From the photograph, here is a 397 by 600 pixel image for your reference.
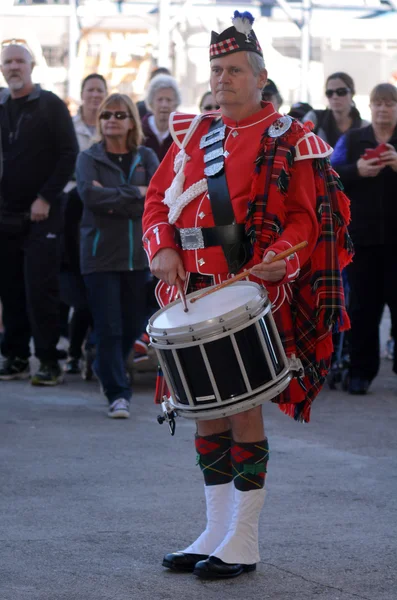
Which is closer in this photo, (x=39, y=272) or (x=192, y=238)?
(x=192, y=238)

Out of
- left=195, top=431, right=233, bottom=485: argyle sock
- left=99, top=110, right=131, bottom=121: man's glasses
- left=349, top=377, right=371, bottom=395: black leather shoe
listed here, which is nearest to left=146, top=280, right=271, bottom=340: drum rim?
left=195, top=431, right=233, bottom=485: argyle sock

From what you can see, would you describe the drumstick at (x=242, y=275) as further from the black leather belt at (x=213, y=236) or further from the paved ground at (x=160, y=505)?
the paved ground at (x=160, y=505)

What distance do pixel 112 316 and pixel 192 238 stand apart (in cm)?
304

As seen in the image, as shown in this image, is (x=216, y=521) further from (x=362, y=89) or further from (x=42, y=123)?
(x=362, y=89)

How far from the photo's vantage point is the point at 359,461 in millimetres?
6062

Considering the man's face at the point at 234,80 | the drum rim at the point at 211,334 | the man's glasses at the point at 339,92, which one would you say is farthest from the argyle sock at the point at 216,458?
the man's glasses at the point at 339,92

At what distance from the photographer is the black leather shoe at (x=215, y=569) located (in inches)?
161

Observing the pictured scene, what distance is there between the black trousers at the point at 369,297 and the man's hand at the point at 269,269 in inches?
166

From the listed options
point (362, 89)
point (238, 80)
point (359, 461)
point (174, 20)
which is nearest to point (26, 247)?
point (359, 461)

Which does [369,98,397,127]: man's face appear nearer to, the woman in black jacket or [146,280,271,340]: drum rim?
the woman in black jacket

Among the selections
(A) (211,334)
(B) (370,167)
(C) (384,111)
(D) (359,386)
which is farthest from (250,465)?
(C) (384,111)

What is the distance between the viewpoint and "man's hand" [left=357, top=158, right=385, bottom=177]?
7.79 meters

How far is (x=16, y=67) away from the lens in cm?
814

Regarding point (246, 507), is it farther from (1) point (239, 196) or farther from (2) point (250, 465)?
(1) point (239, 196)
